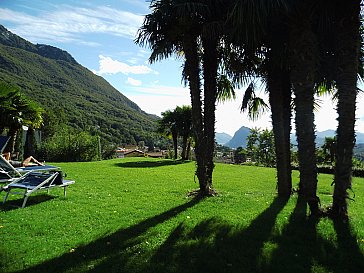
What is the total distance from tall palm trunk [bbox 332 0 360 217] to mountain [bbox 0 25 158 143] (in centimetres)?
6224

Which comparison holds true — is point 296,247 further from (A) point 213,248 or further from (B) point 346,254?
(A) point 213,248

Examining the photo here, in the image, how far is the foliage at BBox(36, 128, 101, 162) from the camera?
71.7 feet

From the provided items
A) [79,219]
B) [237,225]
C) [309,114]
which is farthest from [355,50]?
[79,219]

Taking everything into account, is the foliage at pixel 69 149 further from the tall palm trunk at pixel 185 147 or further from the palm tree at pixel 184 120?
the tall palm trunk at pixel 185 147

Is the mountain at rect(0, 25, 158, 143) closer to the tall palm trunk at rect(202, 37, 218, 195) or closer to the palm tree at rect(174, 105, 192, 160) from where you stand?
the palm tree at rect(174, 105, 192, 160)

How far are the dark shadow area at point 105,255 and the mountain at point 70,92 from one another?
61.7 metres

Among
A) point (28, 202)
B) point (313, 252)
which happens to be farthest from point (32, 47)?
point (313, 252)

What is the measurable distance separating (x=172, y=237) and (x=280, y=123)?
4.93 metres

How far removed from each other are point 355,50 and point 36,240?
20.7ft

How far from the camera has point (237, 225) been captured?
5.43 meters

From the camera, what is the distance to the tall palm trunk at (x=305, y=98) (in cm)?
585

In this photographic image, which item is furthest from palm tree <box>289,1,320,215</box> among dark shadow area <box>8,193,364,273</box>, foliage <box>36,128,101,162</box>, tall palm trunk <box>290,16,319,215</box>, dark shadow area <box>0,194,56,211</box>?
foliage <box>36,128,101,162</box>

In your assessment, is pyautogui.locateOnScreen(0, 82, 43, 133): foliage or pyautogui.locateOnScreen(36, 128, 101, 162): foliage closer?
Result: pyautogui.locateOnScreen(0, 82, 43, 133): foliage

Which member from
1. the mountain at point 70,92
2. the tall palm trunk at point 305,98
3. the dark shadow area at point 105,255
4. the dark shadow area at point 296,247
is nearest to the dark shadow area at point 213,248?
the dark shadow area at point 296,247
